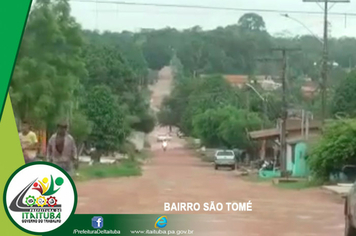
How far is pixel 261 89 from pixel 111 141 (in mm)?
1122

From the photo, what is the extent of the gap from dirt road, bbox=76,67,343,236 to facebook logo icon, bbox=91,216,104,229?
0.05 m

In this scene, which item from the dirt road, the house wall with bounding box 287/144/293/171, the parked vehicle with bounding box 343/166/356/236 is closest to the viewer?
the parked vehicle with bounding box 343/166/356/236

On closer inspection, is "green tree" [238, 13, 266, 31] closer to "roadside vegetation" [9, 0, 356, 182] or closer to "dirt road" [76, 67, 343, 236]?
"roadside vegetation" [9, 0, 356, 182]

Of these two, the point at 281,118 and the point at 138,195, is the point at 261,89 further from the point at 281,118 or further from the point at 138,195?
the point at 138,195

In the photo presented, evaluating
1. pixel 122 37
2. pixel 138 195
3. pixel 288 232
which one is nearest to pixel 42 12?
pixel 122 37

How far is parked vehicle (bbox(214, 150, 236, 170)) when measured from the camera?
1350cm

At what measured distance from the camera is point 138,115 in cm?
1357

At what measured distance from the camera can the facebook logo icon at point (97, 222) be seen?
1348 cm

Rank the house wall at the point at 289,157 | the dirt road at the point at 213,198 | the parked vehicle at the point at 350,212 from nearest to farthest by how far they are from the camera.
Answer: the parked vehicle at the point at 350,212 < the dirt road at the point at 213,198 < the house wall at the point at 289,157

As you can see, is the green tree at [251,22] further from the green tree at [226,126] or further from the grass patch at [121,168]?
the grass patch at [121,168]

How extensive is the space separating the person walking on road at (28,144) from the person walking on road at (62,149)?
100 millimetres

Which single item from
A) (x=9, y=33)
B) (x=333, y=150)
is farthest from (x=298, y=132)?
(x=9, y=33)

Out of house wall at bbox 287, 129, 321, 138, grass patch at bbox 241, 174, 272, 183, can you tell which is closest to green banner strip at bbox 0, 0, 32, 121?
grass patch at bbox 241, 174, 272, 183

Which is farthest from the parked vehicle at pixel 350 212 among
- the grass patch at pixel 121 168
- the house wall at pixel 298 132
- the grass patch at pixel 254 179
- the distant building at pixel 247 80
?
the grass patch at pixel 121 168
